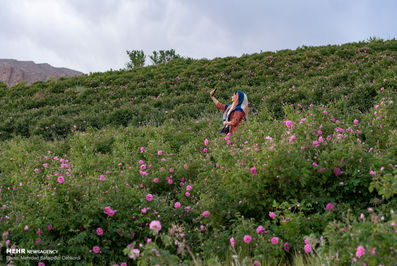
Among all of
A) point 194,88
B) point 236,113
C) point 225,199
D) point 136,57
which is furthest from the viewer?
point 136,57

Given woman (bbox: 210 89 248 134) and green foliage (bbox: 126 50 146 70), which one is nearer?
woman (bbox: 210 89 248 134)

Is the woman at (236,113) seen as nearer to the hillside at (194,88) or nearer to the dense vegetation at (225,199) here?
the dense vegetation at (225,199)

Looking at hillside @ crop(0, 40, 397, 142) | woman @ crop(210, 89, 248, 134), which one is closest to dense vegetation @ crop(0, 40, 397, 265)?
woman @ crop(210, 89, 248, 134)

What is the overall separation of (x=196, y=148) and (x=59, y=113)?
957 centimetres

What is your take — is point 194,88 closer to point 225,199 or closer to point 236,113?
point 236,113

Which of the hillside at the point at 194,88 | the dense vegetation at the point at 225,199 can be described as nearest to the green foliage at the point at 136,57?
the hillside at the point at 194,88

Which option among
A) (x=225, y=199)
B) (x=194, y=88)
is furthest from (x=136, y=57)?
(x=225, y=199)

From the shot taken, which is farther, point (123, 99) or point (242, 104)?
point (123, 99)

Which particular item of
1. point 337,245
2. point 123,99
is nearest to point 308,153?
point 337,245

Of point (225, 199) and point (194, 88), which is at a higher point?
point (194, 88)

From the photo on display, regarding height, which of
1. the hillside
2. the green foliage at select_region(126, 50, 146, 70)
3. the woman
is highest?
Result: the green foliage at select_region(126, 50, 146, 70)

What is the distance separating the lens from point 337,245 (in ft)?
7.70

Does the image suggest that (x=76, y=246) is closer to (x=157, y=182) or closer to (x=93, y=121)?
(x=157, y=182)

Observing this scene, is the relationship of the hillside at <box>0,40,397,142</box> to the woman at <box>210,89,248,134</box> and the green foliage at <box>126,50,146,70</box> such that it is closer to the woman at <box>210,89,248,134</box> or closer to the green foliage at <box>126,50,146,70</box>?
the woman at <box>210,89,248,134</box>
